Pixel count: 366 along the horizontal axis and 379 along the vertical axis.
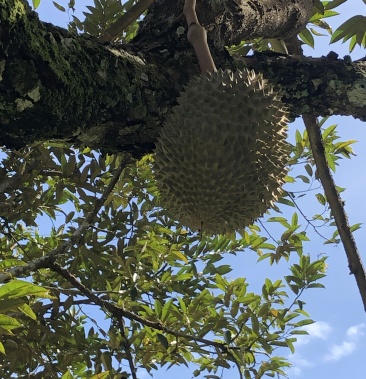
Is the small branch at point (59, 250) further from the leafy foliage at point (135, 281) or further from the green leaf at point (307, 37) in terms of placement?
the green leaf at point (307, 37)

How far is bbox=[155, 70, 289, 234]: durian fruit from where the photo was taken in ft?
4.16

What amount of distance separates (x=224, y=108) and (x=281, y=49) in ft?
3.13

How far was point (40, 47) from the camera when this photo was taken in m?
1.06

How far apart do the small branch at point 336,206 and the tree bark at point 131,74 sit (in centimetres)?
19

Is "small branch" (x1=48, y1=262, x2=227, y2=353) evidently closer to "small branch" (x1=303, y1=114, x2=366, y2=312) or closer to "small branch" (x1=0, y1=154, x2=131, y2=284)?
"small branch" (x1=0, y1=154, x2=131, y2=284)

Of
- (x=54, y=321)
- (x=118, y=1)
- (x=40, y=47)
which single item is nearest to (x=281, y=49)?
(x=118, y=1)

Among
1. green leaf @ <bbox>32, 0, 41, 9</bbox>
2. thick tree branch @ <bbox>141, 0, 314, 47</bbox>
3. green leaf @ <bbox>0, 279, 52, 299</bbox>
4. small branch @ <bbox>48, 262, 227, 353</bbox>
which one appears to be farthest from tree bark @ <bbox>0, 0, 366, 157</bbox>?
small branch @ <bbox>48, 262, 227, 353</bbox>

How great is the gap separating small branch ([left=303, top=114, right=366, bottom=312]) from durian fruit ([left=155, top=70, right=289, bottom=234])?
54 cm

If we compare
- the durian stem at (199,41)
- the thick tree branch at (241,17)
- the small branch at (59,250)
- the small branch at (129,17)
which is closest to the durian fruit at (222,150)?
the durian stem at (199,41)

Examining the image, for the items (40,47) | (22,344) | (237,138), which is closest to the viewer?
(40,47)

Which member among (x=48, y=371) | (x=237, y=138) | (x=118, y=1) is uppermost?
(x=118, y=1)

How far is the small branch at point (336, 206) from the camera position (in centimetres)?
176

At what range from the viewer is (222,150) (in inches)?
49.4

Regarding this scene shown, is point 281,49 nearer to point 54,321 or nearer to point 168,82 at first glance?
point 168,82
